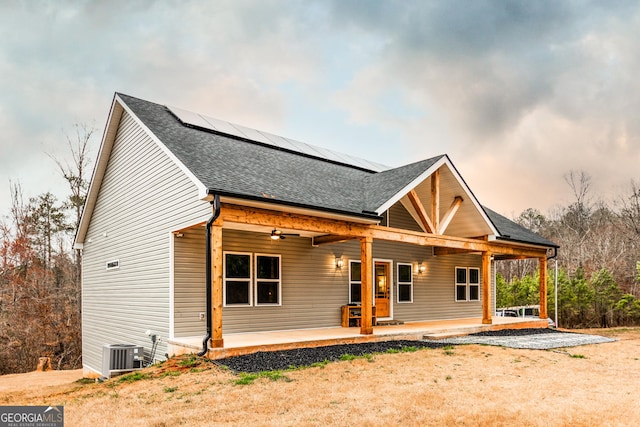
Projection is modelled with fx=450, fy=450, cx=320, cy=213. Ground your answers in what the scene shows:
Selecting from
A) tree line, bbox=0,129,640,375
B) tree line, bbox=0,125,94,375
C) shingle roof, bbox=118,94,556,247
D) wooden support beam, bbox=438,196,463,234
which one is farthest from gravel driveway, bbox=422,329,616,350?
tree line, bbox=0,125,94,375

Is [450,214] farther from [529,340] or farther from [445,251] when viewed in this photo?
[529,340]

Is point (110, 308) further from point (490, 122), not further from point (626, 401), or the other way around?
point (490, 122)

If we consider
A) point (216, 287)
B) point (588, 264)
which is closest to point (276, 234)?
point (216, 287)

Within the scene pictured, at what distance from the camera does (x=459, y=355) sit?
8.57 metres

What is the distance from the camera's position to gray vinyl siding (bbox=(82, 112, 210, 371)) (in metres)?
9.38

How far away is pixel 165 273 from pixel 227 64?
1023 cm

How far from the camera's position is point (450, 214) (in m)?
12.0

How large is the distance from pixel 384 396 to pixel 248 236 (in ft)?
18.9

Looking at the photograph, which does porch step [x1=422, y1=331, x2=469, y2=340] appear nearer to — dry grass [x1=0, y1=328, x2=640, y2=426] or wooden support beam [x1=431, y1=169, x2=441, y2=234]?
wooden support beam [x1=431, y1=169, x2=441, y2=234]

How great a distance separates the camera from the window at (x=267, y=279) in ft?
34.8

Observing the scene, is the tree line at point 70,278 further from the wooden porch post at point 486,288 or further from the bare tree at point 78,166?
the wooden porch post at point 486,288

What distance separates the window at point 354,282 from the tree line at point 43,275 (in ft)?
43.4

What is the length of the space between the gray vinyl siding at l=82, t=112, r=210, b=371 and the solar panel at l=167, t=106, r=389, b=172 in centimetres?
146

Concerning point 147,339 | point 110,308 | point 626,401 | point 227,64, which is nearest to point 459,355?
point 626,401
